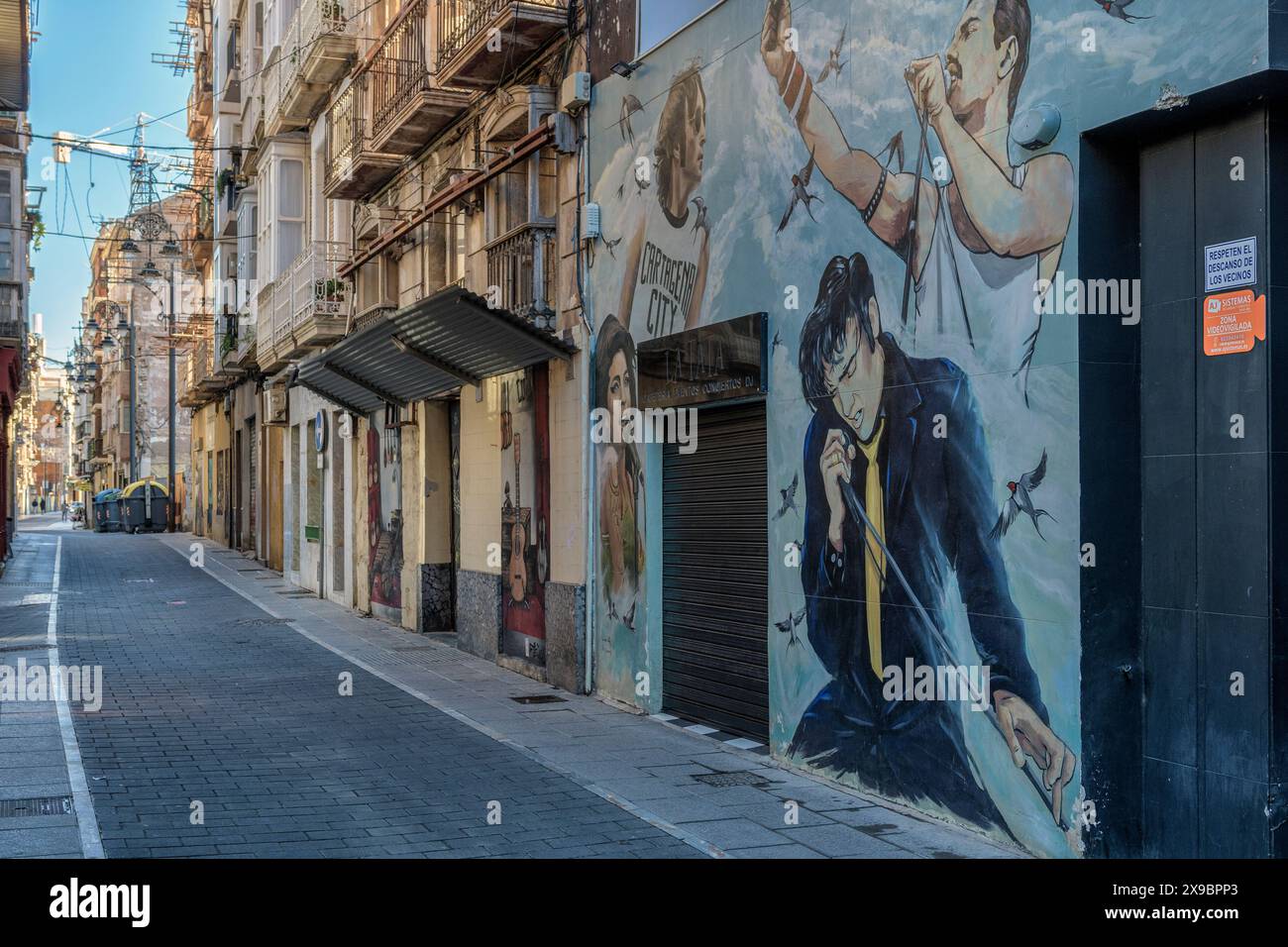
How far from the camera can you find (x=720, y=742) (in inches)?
416

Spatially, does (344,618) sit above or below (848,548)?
below

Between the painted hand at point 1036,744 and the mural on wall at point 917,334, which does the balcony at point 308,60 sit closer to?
the mural on wall at point 917,334

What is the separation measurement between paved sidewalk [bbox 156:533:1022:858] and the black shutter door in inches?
14.1

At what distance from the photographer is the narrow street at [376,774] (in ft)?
24.5

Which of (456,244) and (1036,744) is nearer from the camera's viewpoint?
(1036,744)

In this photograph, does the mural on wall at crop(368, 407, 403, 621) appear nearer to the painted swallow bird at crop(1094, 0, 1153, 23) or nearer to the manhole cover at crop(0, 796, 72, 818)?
the manhole cover at crop(0, 796, 72, 818)

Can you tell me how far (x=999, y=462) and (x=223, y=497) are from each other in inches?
1537

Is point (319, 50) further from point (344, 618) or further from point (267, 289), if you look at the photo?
point (344, 618)

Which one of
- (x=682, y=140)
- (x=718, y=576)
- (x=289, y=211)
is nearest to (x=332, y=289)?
(x=289, y=211)

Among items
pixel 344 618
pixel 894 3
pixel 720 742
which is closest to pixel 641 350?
pixel 720 742

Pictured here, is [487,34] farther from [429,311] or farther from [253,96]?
[253,96]

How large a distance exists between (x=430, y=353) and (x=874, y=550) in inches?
330

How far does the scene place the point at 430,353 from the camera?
15812 millimetres

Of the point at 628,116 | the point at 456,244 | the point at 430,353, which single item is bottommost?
the point at 430,353
